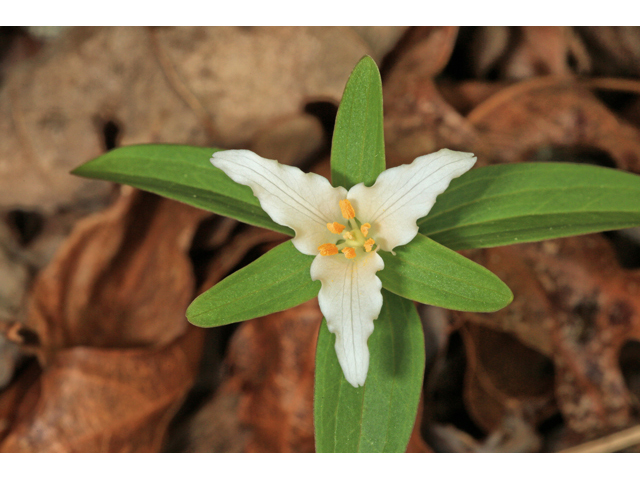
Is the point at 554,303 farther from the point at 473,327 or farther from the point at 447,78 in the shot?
the point at 447,78

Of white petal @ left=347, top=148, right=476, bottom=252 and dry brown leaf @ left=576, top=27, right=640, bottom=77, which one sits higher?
dry brown leaf @ left=576, top=27, right=640, bottom=77

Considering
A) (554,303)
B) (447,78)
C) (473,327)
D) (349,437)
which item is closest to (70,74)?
(447,78)

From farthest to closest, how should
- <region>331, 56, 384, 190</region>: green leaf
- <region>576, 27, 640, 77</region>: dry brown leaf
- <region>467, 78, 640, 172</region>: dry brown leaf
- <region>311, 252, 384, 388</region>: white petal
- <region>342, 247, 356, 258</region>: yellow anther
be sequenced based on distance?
<region>576, 27, 640, 77</region>: dry brown leaf, <region>467, 78, 640, 172</region>: dry brown leaf, <region>331, 56, 384, 190</region>: green leaf, <region>342, 247, 356, 258</region>: yellow anther, <region>311, 252, 384, 388</region>: white petal

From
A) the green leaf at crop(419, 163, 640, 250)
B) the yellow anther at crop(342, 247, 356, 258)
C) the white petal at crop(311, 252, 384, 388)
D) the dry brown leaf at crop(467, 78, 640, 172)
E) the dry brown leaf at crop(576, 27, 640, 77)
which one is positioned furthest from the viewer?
the dry brown leaf at crop(576, 27, 640, 77)

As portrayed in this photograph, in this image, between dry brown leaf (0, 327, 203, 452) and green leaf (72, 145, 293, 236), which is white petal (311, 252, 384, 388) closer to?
green leaf (72, 145, 293, 236)

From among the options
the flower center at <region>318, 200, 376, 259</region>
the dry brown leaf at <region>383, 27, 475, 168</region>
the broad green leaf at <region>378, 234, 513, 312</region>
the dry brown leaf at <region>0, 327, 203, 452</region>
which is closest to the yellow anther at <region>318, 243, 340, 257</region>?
the flower center at <region>318, 200, 376, 259</region>

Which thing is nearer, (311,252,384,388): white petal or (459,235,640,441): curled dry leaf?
(311,252,384,388): white petal

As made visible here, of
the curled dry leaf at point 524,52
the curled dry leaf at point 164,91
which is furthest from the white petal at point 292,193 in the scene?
the curled dry leaf at point 524,52

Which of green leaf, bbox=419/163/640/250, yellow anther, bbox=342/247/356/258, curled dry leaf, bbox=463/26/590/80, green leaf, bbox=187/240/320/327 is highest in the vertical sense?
curled dry leaf, bbox=463/26/590/80
